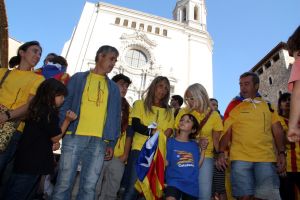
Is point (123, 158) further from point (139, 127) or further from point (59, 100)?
point (59, 100)

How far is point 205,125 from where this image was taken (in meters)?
3.75

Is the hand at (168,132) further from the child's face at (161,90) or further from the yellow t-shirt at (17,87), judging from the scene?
the yellow t-shirt at (17,87)

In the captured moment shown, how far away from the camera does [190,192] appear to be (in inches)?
122

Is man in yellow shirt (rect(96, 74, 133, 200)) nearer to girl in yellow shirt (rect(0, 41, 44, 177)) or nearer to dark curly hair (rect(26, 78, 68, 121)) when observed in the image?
dark curly hair (rect(26, 78, 68, 121))

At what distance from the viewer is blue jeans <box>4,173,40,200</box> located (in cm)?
240

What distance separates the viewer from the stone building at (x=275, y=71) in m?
19.6

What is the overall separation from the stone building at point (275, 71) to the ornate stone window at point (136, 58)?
1095 centimetres

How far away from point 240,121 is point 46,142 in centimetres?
261

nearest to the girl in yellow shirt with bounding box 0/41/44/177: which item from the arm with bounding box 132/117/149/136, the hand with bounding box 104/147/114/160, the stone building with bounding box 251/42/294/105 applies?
the hand with bounding box 104/147/114/160

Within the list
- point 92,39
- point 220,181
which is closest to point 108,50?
point 220,181

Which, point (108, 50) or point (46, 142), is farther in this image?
point (108, 50)

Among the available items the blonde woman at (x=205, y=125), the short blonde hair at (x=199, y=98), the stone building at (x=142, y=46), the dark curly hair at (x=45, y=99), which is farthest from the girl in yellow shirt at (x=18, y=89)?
the stone building at (x=142, y=46)

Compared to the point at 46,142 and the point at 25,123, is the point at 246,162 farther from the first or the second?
the point at 25,123

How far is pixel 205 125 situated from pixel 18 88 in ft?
8.35
